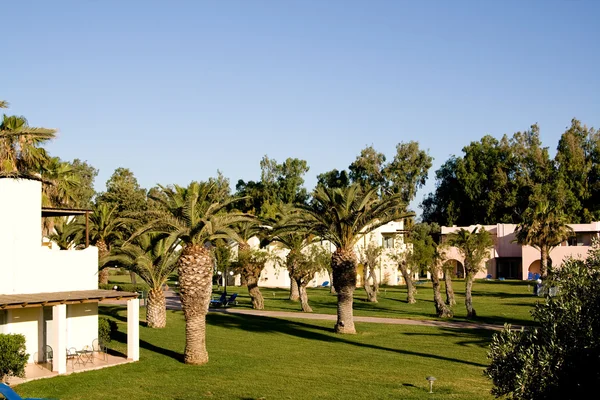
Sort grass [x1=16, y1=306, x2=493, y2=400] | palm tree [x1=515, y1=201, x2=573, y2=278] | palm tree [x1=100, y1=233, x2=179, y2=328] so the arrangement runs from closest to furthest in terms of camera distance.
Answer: grass [x1=16, y1=306, x2=493, y2=400]
palm tree [x1=100, y1=233, x2=179, y2=328]
palm tree [x1=515, y1=201, x2=573, y2=278]

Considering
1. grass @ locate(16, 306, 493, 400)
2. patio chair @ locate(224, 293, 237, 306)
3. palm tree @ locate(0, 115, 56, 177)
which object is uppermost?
palm tree @ locate(0, 115, 56, 177)

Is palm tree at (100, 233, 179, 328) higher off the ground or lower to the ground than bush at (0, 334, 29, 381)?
higher

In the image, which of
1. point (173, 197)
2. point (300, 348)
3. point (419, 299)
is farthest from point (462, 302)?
point (173, 197)

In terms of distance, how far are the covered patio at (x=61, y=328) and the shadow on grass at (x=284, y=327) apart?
8607 mm

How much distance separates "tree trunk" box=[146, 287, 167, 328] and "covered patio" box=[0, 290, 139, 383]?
6207 mm

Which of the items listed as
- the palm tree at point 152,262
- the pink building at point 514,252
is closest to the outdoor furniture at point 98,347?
the palm tree at point 152,262

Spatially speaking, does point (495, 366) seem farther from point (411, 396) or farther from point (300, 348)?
point (300, 348)

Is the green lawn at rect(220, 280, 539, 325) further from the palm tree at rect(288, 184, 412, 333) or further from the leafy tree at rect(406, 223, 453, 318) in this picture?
the palm tree at rect(288, 184, 412, 333)

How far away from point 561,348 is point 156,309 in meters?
22.4

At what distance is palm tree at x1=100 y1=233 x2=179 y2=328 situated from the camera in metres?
29.1

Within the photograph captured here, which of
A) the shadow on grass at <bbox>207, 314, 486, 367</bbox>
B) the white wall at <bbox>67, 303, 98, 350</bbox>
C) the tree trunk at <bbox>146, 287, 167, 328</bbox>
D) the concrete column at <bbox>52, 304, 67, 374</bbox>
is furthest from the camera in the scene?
the tree trunk at <bbox>146, 287, 167, 328</bbox>

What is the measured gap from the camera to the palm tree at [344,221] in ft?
93.4

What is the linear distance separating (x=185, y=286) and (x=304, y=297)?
16.9 m

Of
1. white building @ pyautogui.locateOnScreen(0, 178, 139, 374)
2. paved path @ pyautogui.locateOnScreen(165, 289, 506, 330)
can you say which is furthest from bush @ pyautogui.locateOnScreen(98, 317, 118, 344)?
paved path @ pyautogui.locateOnScreen(165, 289, 506, 330)
